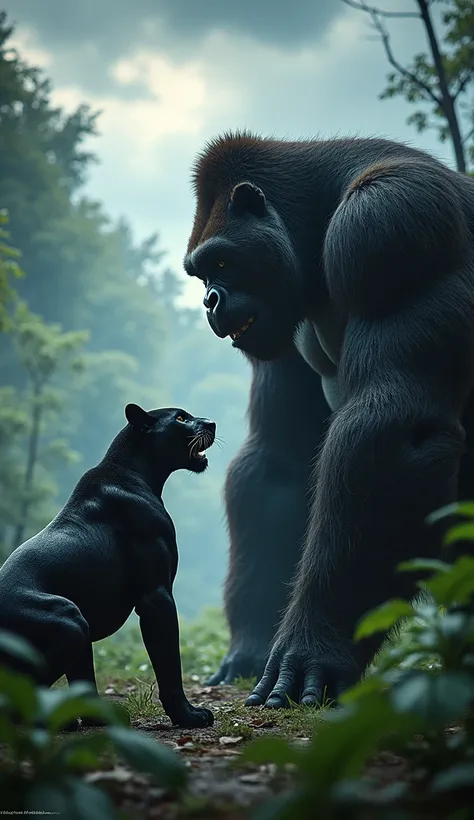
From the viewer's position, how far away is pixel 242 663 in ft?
15.9

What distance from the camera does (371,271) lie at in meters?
3.46

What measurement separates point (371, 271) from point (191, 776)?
2.09 meters

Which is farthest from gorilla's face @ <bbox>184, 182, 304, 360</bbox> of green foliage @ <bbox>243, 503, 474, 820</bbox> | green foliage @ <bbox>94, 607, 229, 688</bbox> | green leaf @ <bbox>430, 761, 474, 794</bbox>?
green leaf @ <bbox>430, 761, 474, 794</bbox>

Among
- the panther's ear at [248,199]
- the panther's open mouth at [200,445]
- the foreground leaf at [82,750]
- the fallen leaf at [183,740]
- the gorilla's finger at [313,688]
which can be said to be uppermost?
the panther's ear at [248,199]

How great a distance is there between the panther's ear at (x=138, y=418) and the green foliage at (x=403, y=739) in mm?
1561

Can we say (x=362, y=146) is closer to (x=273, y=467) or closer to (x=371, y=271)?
(x=371, y=271)

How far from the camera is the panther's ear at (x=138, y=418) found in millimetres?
3234

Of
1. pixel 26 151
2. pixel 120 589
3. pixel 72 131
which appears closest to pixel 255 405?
pixel 120 589

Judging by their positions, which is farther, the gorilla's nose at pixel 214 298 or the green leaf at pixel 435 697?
the gorilla's nose at pixel 214 298

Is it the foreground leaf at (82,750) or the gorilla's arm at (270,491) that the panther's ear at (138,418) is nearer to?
the gorilla's arm at (270,491)

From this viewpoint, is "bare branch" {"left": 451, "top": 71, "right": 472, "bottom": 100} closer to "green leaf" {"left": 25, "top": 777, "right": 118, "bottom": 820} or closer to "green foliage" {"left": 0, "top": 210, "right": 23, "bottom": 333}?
"green foliage" {"left": 0, "top": 210, "right": 23, "bottom": 333}

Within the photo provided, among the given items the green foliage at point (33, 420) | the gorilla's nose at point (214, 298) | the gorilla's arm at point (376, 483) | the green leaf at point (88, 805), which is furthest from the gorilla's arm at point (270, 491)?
the green foliage at point (33, 420)

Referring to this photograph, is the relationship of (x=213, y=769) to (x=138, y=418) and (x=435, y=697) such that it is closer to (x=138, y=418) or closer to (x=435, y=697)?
(x=435, y=697)

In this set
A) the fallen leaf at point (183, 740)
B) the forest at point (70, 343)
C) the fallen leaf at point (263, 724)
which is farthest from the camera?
the forest at point (70, 343)
